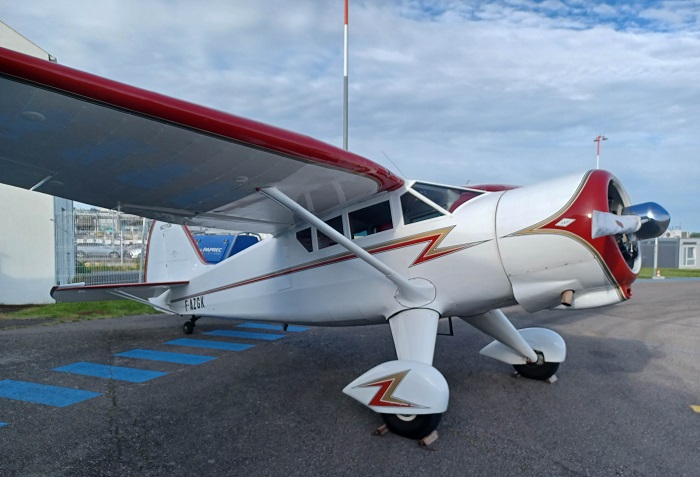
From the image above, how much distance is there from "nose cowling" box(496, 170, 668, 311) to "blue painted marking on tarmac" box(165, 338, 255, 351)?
4864 millimetres

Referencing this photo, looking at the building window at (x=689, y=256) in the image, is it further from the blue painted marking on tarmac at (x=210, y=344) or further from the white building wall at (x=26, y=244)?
the white building wall at (x=26, y=244)

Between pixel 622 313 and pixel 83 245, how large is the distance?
600 inches

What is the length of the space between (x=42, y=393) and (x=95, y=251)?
32.8ft

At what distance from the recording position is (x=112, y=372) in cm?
577

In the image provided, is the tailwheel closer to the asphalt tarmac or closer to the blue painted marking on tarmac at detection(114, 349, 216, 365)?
the asphalt tarmac

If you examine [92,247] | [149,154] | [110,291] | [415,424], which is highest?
[149,154]

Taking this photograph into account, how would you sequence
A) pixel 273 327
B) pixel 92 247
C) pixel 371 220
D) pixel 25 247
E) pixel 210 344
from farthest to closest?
pixel 92 247, pixel 25 247, pixel 273 327, pixel 210 344, pixel 371 220

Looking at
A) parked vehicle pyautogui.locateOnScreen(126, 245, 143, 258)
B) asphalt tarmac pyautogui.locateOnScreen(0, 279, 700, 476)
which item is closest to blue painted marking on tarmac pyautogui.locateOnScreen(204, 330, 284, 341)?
asphalt tarmac pyautogui.locateOnScreen(0, 279, 700, 476)

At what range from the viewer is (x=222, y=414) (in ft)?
13.9

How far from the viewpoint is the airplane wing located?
2404mm

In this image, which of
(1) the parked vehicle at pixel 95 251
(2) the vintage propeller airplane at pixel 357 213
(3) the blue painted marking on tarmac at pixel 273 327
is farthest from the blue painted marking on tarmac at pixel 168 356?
(1) the parked vehicle at pixel 95 251

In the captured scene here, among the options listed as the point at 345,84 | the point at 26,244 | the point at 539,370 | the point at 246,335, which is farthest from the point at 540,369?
the point at 26,244

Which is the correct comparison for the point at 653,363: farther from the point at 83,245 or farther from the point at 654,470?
the point at 83,245

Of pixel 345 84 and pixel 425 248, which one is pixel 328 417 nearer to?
pixel 425 248
